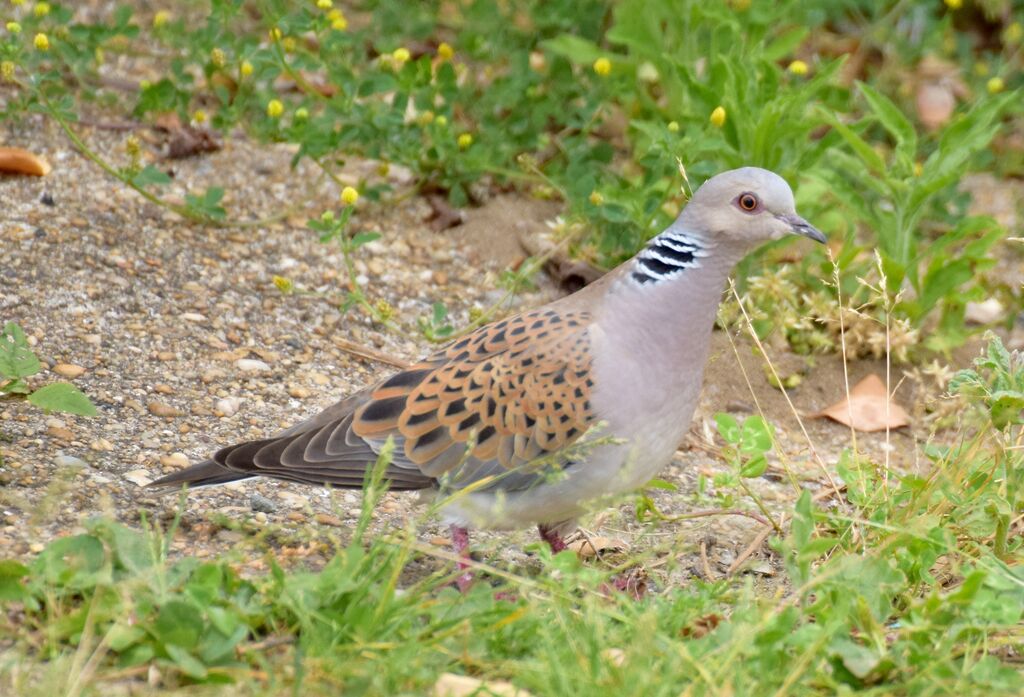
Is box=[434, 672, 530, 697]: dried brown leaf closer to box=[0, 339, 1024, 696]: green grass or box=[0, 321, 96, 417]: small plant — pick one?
box=[0, 339, 1024, 696]: green grass

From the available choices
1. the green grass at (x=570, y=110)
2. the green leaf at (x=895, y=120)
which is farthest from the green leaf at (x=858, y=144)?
the green leaf at (x=895, y=120)

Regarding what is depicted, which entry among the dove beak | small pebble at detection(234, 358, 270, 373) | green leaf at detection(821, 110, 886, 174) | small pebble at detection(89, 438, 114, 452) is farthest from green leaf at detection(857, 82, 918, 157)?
small pebble at detection(89, 438, 114, 452)

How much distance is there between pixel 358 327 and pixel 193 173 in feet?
3.44

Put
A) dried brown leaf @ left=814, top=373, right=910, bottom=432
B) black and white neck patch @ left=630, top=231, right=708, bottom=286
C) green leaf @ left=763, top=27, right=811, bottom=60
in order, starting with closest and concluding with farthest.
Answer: black and white neck patch @ left=630, top=231, right=708, bottom=286 < dried brown leaf @ left=814, top=373, right=910, bottom=432 < green leaf @ left=763, top=27, right=811, bottom=60

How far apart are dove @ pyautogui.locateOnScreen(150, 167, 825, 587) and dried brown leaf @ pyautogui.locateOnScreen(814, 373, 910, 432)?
1.32 m

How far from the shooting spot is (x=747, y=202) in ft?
11.5

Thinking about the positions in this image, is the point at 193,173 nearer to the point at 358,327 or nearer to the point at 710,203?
the point at 358,327

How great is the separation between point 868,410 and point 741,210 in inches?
59.5

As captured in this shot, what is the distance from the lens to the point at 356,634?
2.84 metres

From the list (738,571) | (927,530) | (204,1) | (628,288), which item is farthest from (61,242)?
(927,530)

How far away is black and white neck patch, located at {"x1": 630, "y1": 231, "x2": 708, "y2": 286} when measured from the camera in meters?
3.48

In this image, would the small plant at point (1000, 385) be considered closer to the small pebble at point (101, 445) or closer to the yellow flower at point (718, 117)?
the yellow flower at point (718, 117)

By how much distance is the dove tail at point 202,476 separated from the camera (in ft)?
11.3

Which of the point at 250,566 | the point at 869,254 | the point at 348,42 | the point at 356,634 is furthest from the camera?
the point at 869,254
